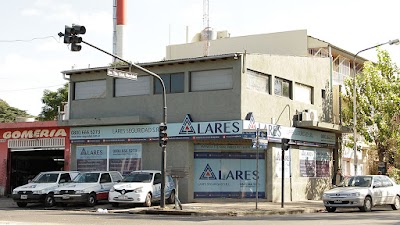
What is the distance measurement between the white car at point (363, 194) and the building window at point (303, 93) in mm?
8412

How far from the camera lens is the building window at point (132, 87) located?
98.9 feet

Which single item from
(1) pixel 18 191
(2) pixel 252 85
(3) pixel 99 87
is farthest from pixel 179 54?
(1) pixel 18 191

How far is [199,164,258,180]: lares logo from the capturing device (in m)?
28.5

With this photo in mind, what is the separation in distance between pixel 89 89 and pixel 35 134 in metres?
4.29

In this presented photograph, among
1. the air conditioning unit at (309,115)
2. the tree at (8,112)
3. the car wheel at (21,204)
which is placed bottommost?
the car wheel at (21,204)

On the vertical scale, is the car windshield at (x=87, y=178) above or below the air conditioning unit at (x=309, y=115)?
below

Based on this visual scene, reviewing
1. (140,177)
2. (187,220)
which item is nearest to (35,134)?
(140,177)

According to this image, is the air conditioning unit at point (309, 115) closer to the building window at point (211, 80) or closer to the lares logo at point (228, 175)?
the lares logo at point (228, 175)

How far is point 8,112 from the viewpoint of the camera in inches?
2977

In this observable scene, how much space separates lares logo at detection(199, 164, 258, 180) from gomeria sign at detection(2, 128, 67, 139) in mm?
8506

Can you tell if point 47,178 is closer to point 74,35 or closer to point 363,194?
point 74,35

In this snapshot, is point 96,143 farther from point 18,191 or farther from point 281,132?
point 281,132

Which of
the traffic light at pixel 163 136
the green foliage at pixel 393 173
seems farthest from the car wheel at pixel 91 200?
the green foliage at pixel 393 173

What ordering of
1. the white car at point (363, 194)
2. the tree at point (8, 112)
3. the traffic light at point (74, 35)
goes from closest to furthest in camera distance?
the traffic light at point (74, 35), the white car at point (363, 194), the tree at point (8, 112)
